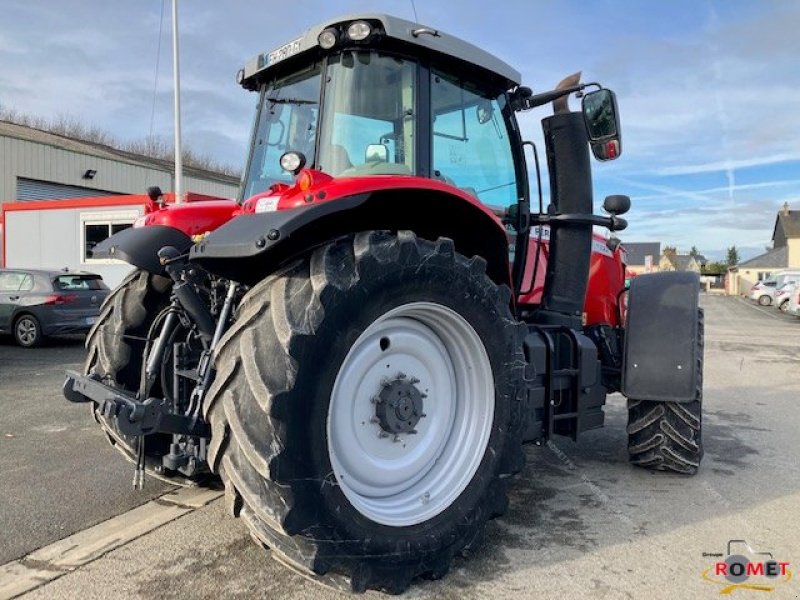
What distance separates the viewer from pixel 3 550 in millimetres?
3371

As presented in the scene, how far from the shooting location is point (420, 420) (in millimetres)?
3312

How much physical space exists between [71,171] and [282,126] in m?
23.8

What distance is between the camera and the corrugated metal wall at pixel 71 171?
74.2 feet

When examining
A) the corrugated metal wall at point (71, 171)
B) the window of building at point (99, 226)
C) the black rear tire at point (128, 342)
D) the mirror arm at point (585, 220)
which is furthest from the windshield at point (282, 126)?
the corrugated metal wall at point (71, 171)

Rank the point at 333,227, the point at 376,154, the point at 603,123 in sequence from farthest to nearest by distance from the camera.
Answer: the point at 603,123 → the point at 376,154 → the point at 333,227

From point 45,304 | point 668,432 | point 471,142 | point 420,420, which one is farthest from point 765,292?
point 420,420

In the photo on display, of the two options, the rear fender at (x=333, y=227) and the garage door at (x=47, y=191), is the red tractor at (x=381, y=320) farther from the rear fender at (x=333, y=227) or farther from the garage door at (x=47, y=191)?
the garage door at (x=47, y=191)

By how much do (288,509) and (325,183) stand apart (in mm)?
1334

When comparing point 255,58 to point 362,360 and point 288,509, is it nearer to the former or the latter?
point 362,360

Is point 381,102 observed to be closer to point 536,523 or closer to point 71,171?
point 536,523

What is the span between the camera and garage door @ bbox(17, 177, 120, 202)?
2344 centimetres

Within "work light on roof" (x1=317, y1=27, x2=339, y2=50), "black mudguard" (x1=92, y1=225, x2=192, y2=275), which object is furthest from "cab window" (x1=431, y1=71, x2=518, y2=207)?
"black mudguard" (x1=92, y1=225, x2=192, y2=275)

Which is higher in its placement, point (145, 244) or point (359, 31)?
point (359, 31)

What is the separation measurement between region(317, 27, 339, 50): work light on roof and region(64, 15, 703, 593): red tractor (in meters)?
0.01
